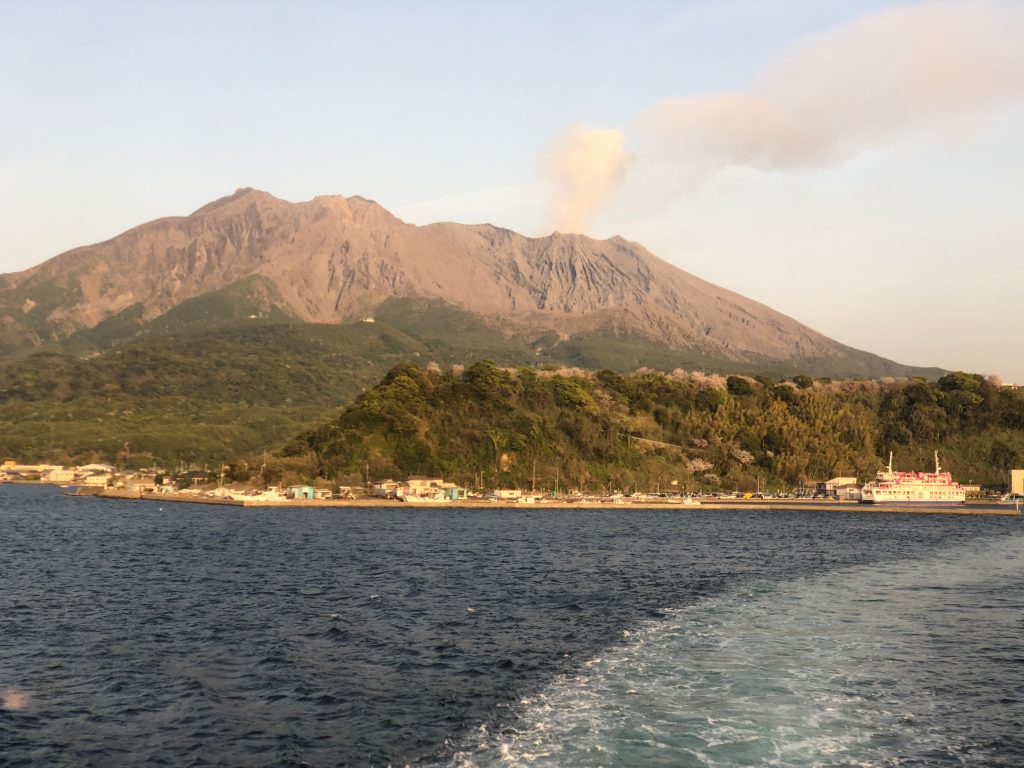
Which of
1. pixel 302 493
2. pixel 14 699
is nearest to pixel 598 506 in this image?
pixel 302 493

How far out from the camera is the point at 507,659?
→ 4603cm

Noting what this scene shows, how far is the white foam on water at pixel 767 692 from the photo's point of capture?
31.4 metres

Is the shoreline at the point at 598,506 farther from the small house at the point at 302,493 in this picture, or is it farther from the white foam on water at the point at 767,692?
the white foam on water at the point at 767,692

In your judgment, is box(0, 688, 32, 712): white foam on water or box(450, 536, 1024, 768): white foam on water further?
box(0, 688, 32, 712): white foam on water

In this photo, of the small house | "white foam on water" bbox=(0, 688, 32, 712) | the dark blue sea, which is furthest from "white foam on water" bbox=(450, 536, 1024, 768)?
the small house

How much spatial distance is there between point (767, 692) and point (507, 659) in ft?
43.8

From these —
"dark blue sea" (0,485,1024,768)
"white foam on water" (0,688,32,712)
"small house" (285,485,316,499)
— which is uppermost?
"small house" (285,485,316,499)

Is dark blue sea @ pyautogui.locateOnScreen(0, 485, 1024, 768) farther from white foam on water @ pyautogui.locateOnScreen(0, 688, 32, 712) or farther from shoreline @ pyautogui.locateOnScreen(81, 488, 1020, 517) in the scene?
shoreline @ pyautogui.locateOnScreen(81, 488, 1020, 517)

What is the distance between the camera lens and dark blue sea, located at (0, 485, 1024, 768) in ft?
107

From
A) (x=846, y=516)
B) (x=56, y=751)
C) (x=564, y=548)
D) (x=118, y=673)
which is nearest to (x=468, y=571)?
(x=564, y=548)

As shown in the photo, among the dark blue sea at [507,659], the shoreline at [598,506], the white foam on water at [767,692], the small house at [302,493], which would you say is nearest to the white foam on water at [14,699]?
the dark blue sea at [507,659]

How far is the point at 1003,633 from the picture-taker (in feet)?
174

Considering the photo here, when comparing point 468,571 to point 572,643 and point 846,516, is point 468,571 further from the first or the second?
point 846,516

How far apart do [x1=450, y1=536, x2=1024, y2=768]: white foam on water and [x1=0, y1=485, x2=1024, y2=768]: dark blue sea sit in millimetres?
161
